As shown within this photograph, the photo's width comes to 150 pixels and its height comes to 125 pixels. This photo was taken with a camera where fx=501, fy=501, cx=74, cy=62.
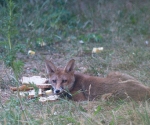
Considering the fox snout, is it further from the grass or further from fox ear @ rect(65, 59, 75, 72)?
the grass

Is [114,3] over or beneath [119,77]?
over

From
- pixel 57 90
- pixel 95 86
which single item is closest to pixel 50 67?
pixel 57 90

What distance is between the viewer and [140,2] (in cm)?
1377

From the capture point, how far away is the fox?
7.25 metres

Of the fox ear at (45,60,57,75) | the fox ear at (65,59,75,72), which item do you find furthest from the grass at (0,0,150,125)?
the fox ear at (65,59,75,72)

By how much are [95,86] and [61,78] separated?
0.63 m

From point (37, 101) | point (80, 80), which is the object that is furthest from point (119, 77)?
point (37, 101)

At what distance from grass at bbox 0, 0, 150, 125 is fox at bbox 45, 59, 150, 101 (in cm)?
35

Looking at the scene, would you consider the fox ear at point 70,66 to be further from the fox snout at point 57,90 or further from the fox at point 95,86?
the fox snout at point 57,90

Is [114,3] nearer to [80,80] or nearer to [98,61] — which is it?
[98,61]

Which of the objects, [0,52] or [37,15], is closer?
[0,52]

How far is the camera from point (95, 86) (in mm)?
7668

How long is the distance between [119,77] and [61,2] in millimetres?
5603

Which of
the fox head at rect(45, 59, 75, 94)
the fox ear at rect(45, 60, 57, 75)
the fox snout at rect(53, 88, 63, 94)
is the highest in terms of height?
the fox ear at rect(45, 60, 57, 75)
